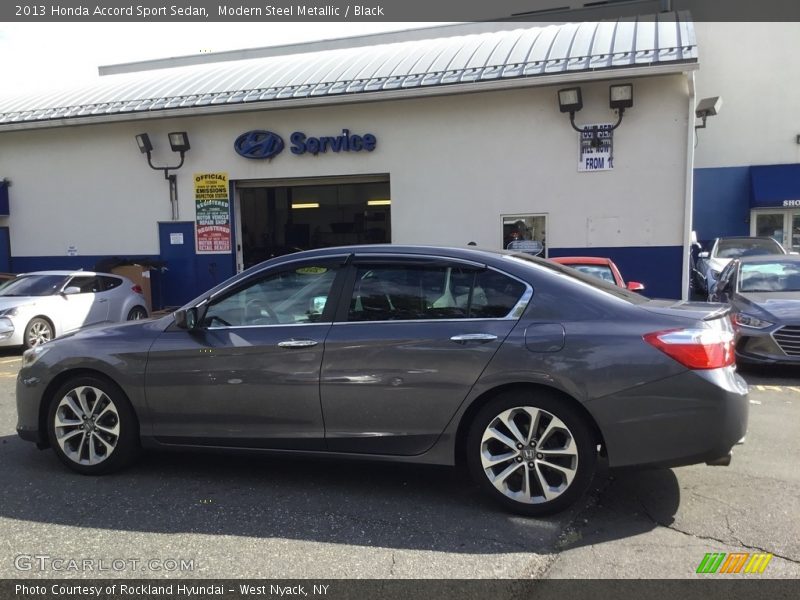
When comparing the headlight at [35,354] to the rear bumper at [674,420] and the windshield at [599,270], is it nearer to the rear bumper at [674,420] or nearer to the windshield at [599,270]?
the rear bumper at [674,420]

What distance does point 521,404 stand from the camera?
3.67m

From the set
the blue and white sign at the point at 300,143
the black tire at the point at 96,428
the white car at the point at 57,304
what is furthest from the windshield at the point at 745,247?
the black tire at the point at 96,428

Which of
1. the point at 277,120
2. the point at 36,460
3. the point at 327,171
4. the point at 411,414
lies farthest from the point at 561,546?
the point at 277,120

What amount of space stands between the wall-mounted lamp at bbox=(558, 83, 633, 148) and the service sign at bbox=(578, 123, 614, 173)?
2 centimetres

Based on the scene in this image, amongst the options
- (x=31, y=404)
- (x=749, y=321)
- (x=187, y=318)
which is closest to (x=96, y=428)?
(x=31, y=404)

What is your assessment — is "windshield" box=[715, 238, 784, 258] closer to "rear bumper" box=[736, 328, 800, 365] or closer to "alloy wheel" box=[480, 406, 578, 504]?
"rear bumper" box=[736, 328, 800, 365]

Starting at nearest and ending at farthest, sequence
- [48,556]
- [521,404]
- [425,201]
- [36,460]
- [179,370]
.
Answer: [48,556] < [521,404] < [179,370] < [36,460] < [425,201]

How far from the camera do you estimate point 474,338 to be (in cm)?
375

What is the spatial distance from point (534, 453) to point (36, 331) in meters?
9.27

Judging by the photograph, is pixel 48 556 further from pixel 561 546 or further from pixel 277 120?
pixel 277 120

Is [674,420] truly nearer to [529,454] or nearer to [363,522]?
[529,454]

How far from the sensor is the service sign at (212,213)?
1394 cm

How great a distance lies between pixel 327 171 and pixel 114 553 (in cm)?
1073

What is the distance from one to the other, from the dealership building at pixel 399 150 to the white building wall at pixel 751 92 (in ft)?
32.1
